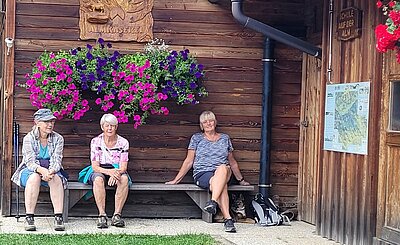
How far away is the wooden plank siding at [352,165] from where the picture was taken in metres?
5.78

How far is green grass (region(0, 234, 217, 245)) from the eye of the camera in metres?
5.89

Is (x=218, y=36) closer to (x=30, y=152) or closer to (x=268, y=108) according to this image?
(x=268, y=108)

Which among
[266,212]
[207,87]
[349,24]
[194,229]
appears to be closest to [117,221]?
[194,229]

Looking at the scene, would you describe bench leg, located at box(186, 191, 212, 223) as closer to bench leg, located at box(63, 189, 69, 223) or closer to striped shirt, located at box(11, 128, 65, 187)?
bench leg, located at box(63, 189, 69, 223)

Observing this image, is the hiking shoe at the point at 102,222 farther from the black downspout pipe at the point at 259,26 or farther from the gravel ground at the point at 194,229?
the black downspout pipe at the point at 259,26

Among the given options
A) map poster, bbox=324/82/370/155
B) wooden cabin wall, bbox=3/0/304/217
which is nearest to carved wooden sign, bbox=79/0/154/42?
wooden cabin wall, bbox=3/0/304/217

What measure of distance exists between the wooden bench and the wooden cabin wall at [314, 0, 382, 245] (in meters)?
1.15

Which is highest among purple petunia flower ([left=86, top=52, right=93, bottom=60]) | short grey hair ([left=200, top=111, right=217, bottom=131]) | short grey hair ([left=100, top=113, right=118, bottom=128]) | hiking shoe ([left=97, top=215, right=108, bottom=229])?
purple petunia flower ([left=86, top=52, right=93, bottom=60])

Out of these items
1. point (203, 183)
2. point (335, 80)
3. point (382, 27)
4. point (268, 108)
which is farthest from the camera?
point (268, 108)

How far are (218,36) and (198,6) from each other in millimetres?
376

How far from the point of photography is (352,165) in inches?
241

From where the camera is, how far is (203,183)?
7242 millimetres

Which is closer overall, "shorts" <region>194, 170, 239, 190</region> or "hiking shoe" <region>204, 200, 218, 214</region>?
"hiking shoe" <region>204, 200, 218, 214</region>

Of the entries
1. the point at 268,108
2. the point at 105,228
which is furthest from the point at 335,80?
the point at 105,228
